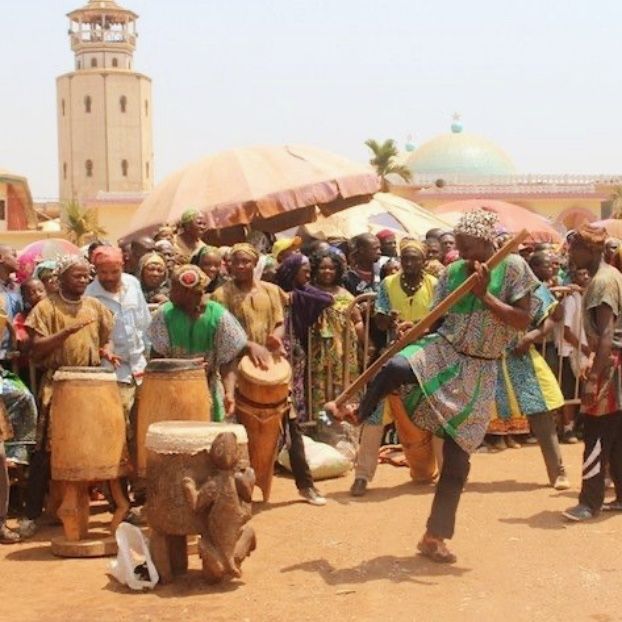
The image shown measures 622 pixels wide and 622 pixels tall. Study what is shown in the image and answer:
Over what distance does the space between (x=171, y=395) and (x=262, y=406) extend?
909 millimetres

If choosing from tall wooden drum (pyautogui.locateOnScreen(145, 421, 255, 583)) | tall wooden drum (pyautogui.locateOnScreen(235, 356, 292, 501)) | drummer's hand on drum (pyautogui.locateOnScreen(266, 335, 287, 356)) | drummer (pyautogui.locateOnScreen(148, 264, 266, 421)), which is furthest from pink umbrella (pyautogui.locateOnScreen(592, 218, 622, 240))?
tall wooden drum (pyautogui.locateOnScreen(145, 421, 255, 583))

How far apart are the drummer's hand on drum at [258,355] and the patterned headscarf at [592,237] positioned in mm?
1853

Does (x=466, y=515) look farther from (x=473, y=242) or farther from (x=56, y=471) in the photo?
(x=56, y=471)

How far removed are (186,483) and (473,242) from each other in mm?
1787

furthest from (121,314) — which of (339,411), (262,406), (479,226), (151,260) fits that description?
(479,226)

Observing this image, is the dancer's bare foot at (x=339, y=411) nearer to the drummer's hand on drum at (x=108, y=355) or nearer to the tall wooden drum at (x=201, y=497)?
the tall wooden drum at (x=201, y=497)

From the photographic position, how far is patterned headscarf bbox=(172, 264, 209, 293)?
643cm

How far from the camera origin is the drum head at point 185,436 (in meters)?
5.66

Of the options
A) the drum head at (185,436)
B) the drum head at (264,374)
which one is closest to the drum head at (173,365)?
the drum head at (185,436)

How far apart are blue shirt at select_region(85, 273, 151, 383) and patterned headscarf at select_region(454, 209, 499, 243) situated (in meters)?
2.18

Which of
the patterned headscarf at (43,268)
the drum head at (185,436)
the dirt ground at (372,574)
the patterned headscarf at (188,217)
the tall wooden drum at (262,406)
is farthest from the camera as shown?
the patterned headscarf at (188,217)

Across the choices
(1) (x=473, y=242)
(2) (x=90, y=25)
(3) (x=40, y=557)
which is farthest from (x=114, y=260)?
(2) (x=90, y=25)

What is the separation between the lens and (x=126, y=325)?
23.2 ft

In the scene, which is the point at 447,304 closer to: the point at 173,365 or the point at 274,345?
the point at 173,365
